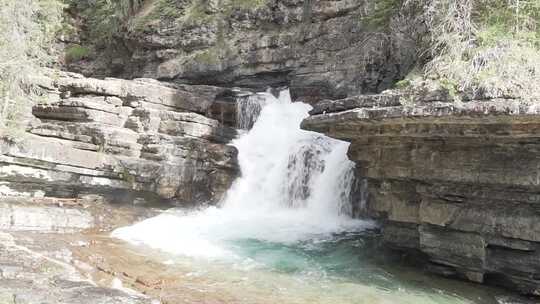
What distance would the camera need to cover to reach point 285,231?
11.9 metres

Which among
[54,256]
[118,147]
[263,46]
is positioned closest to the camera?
[54,256]

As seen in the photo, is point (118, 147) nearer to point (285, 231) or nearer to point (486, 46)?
point (285, 231)

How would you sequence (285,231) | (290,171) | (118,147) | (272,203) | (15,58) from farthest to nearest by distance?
(290,171) → (272,203) → (118,147) → (285,231) → (15,58)

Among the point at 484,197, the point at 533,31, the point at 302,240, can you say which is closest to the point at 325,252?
the point at 302,240

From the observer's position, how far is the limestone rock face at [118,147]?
1164cm

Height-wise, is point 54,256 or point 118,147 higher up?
point 118,147

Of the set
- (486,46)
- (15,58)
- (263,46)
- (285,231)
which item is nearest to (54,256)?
(285,231)

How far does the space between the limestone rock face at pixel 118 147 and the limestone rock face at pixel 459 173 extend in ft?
18.6

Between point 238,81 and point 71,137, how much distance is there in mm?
8691

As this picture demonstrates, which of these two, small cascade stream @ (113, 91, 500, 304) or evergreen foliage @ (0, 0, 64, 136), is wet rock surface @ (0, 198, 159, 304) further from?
evergreen foliage @ (0, 0, 64, 136)

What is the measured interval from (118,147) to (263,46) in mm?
8555

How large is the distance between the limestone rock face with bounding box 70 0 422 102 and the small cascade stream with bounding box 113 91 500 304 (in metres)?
1.45

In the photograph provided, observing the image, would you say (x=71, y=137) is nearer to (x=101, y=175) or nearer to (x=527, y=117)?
(x=101, y=175)

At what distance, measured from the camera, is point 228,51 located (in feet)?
65.4
